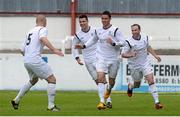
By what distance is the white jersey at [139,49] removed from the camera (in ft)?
62.2

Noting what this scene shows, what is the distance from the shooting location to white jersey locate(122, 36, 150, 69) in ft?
62.2

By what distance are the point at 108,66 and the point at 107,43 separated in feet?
1.94

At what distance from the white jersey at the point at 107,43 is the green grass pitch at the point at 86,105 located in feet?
4.14

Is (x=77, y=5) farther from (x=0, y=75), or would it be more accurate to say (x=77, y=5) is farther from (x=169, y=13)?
(x=0, y=75)

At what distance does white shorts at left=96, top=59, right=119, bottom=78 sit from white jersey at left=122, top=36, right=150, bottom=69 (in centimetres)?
41

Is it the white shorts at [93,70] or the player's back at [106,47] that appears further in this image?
the white shorts at [93,70]

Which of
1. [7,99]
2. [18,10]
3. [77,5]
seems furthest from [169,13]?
[7,99]

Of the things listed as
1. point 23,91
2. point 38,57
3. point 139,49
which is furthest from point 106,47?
point 23,91

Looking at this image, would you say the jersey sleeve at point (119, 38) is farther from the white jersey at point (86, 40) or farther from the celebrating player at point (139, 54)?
the white jersey at point (86, 40)

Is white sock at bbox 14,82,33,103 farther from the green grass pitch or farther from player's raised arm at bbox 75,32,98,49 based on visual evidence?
player's raised arm at bbox 75,32,98,49

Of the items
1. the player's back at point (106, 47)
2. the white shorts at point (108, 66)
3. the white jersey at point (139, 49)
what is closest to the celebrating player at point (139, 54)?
the white jersey at point (139, 49)

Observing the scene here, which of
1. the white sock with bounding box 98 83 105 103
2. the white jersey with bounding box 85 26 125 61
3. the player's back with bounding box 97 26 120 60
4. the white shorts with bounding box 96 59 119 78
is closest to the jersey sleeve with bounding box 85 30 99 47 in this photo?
the white jersey with bounding box 85 26 125 61

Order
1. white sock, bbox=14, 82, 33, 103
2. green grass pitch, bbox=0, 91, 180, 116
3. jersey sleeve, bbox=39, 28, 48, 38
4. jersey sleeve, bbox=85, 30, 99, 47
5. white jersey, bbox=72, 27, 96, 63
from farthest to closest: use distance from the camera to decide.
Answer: white jersey, bbox=72, 27, 96, 63 → jersey sleeve, bbox=85, 30, 99, 47 → white sock, bbox=14, 82, 33, 103 → jersey sleeve, bbox=39, 28, 48, 38 → green grass pitch, bbox=0, 91, 180, 116

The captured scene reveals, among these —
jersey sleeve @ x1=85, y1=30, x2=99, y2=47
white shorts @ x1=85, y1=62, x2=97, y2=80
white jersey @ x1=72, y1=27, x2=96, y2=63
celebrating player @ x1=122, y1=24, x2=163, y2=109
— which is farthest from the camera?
white jersey @ x1=72, y1=27, x2=96, y2=63
